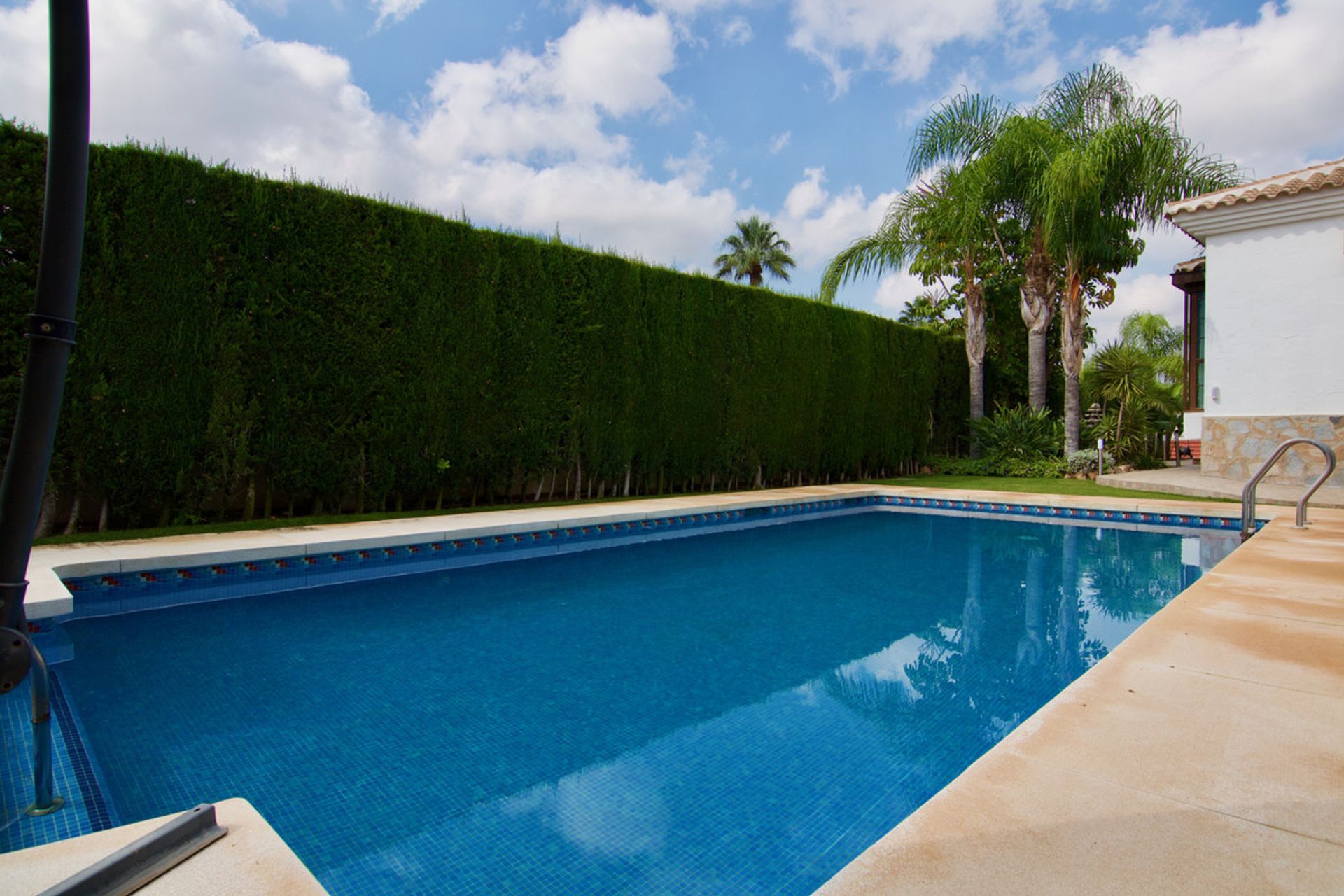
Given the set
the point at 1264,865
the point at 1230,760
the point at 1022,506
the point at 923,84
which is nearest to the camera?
the point at 1264,865

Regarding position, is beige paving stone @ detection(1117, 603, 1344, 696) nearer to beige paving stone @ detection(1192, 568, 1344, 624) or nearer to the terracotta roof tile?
beige paving stone @ detection(1192, 568, 1344, 624)

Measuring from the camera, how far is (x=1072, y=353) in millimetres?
13438

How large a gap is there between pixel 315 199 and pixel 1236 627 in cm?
815

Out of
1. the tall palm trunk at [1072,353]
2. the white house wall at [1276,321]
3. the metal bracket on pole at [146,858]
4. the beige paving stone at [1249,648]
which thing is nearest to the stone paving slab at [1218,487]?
the white house wall at [1276,321]

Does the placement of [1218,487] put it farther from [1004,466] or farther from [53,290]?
[53,290]

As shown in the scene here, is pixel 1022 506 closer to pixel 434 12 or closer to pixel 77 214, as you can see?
pixel 434 12

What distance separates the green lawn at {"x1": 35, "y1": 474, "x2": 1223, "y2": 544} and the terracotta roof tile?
14.6ft

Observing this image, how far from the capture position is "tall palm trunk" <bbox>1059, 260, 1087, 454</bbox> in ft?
43.7

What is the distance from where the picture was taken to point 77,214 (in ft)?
4.39

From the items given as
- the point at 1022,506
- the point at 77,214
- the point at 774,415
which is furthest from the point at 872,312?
the point at 77,214

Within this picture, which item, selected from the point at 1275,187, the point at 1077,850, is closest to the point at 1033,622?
the point at 1077,850

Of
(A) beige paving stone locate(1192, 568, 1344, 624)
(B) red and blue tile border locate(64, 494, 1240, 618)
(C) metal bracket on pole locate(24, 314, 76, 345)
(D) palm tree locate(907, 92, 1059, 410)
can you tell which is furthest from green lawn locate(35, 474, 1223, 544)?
(A) beige paving stone locate(1192, 568, 1344, 624)

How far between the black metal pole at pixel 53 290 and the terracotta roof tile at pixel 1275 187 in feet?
43.5

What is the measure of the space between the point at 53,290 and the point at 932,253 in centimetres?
1607
